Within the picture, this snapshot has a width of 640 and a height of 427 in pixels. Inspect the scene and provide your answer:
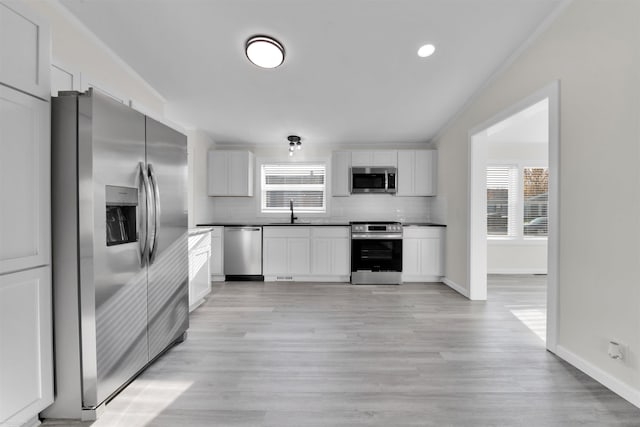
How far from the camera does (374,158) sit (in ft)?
16.6

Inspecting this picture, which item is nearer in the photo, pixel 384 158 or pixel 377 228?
pixel 377 228

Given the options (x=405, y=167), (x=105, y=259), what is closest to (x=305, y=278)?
(x=405, y=167)

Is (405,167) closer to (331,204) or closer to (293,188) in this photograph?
(331,204)

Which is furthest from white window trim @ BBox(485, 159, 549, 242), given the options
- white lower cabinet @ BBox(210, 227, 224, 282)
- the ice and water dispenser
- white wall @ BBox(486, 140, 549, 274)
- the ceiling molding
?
the ice and water dispenser

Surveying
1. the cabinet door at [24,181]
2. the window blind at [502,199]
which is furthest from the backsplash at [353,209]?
the cabinet door at [24,181]

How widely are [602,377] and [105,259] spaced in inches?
119

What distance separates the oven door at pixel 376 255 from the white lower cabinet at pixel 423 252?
0.44 ft

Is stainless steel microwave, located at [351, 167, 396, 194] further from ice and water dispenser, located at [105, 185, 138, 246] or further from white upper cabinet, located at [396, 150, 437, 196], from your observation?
ice and water dispenser, located at [105, 185, 138, 246]

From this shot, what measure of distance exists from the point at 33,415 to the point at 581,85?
3.73 meters

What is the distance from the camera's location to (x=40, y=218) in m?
1.50

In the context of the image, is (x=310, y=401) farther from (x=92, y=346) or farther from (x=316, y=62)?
(x=316, y=62)

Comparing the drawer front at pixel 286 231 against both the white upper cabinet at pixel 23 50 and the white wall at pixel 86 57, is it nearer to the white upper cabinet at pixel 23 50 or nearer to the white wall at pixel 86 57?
the white wall at pixel 86 57

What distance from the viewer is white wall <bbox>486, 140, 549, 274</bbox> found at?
17.6ft

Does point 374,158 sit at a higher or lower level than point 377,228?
higher
